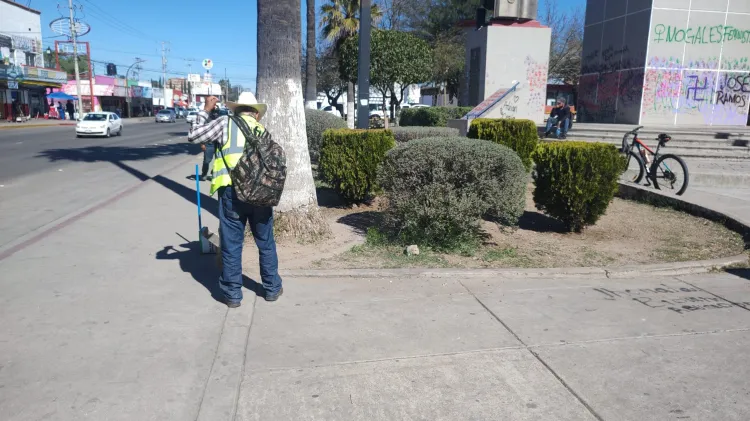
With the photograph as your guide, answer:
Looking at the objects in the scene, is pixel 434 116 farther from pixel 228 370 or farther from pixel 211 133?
pixel 228 370

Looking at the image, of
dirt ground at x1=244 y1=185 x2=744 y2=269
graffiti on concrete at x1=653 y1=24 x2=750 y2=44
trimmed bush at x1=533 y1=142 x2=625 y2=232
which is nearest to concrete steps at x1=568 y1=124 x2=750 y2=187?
graffiti on concrete at x1=653 y1=24 x2=750 y2=44

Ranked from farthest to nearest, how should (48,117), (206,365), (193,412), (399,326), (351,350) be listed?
(48,117) < (399,326) < (351,350) < (206,365) < (193,412)

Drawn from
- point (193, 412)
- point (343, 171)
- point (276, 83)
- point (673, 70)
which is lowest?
point (193, 412)

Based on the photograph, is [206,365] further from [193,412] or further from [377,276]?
[377,276]

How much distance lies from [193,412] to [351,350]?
3.78 ft

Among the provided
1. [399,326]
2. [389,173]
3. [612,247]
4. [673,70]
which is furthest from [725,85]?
[399,326]

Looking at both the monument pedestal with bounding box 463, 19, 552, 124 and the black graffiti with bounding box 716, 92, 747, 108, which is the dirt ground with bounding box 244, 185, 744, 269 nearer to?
the monument pedestal with bounding box 463, 19, 552, 124

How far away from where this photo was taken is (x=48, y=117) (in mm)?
52125

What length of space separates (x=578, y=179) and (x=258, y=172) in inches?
170

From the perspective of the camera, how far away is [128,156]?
18.3m

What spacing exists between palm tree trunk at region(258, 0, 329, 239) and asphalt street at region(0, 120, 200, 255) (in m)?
3.26

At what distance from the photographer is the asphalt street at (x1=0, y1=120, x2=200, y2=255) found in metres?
8.19

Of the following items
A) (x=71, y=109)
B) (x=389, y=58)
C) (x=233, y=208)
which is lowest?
(x=233, y=208)

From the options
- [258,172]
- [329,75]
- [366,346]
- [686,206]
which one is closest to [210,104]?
[258,172]
